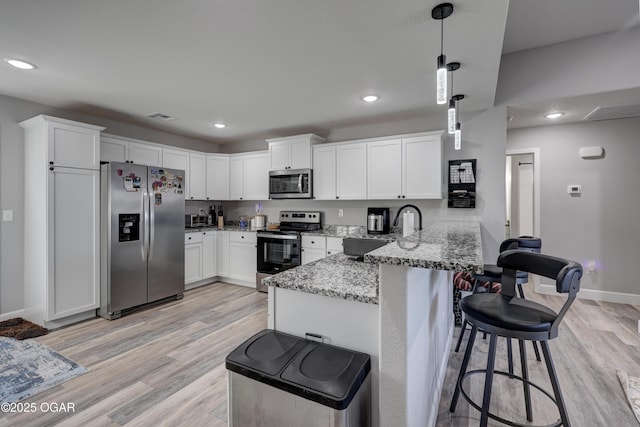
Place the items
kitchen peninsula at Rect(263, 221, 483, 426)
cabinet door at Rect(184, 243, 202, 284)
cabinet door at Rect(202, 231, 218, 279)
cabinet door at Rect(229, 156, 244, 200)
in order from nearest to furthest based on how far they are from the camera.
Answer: kitchen peninsula at Rect(263, 221, 483, 426), cabinet door at Rect(184, 243, 202, 284), cabinet door at Rect(202, 231, 218, 279), cabinet door at Rect(229, 156, 244, 200)

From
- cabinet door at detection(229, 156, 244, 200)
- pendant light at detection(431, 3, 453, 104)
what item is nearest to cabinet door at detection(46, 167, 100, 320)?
cabinet door at detection(229, 156, 244, 200)

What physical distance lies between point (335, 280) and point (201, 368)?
1650 mm

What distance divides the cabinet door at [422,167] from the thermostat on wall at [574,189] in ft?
6.52

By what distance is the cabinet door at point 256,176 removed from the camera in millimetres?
4953

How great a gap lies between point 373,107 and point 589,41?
2.24 metres

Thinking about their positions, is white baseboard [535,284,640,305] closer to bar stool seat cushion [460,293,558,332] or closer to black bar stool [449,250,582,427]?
black bar stool [449,250,582,427]

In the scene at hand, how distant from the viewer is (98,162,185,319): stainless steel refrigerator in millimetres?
3412

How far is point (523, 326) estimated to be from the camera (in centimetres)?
139

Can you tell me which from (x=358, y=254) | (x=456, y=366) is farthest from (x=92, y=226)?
(x=456, y=366)

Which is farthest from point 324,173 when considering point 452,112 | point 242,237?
point 452,112

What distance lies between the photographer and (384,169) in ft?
13.0

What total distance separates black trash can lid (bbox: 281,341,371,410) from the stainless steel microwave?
3.25 metres

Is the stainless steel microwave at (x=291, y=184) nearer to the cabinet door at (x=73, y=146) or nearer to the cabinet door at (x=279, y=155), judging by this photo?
the cabinet door at (x=279, y=155)

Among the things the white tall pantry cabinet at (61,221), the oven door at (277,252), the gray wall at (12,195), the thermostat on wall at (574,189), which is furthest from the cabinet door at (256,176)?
the thermostat on wall at (574,189)
